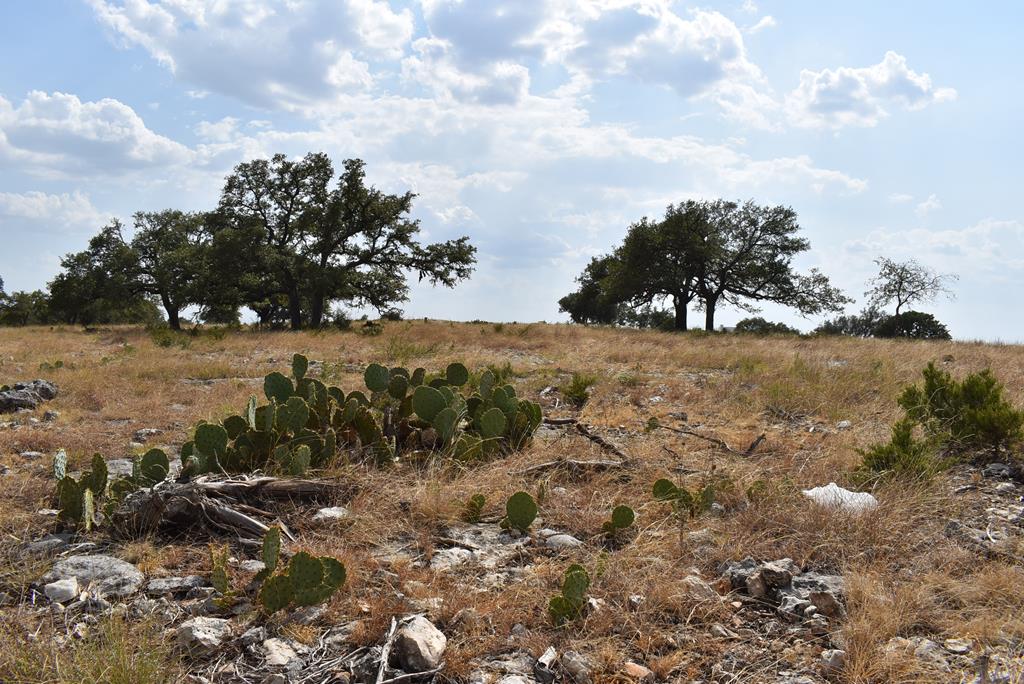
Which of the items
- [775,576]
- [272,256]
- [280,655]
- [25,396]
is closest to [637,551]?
[775,576]

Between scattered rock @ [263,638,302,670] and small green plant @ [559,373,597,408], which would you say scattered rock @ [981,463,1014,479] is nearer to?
small green plant @ [559,373,597,408]

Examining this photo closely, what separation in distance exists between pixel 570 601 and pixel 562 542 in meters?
0.97

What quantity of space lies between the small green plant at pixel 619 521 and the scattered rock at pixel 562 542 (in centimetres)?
21

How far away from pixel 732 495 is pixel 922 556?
1.26 m

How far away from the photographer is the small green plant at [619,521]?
13.5 ft

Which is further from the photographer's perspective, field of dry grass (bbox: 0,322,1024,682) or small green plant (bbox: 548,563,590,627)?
small green plant (bbox: 548,563,590,627)

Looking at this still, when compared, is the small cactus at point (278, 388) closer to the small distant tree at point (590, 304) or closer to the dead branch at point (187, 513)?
the dead branch at point (187, 513)

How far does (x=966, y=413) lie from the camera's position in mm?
5871

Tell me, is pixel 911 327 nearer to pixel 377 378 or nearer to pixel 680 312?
pixel 680 312

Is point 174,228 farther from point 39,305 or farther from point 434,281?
point 39,305

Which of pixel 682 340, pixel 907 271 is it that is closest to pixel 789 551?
pixel 682 340

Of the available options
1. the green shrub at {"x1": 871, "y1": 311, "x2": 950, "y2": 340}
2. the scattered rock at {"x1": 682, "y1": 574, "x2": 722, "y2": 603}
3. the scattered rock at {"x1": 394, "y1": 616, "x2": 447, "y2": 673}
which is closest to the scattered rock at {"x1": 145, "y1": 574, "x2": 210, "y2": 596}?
the scattered rock at {"x1": 394, "y1": 616, "x2": 447, "y2": 673}

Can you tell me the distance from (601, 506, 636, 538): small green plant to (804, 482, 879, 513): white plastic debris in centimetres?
126

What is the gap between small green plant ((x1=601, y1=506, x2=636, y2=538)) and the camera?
411 centimetres
